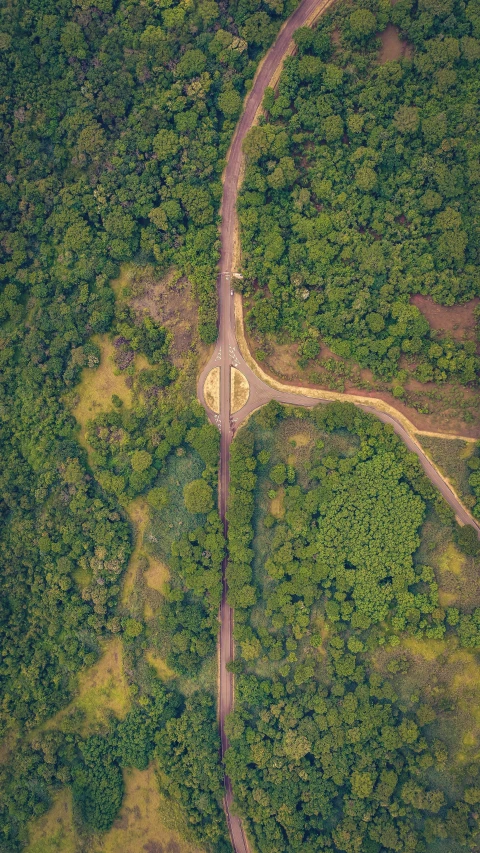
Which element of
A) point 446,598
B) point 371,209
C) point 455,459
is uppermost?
point 371,209

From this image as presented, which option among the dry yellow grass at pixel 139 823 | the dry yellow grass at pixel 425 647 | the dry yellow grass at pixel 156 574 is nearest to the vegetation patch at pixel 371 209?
the dry yellow grass at pixel 425 647

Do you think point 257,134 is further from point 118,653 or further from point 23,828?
point 23,828

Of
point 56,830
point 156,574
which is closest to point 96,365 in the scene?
point 156,574

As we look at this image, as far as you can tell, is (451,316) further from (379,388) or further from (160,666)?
(160,666)

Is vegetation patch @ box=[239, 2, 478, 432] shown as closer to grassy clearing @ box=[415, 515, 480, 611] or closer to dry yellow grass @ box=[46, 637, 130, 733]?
grassy clearing @ box=[415, 515, 480, 611]

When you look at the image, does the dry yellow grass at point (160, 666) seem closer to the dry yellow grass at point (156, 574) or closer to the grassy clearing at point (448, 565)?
the dry yellow grass at point (156, 574)

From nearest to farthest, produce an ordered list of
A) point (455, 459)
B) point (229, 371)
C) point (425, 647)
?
point (425, 647) → point (455, 459) → point (229, 371)
